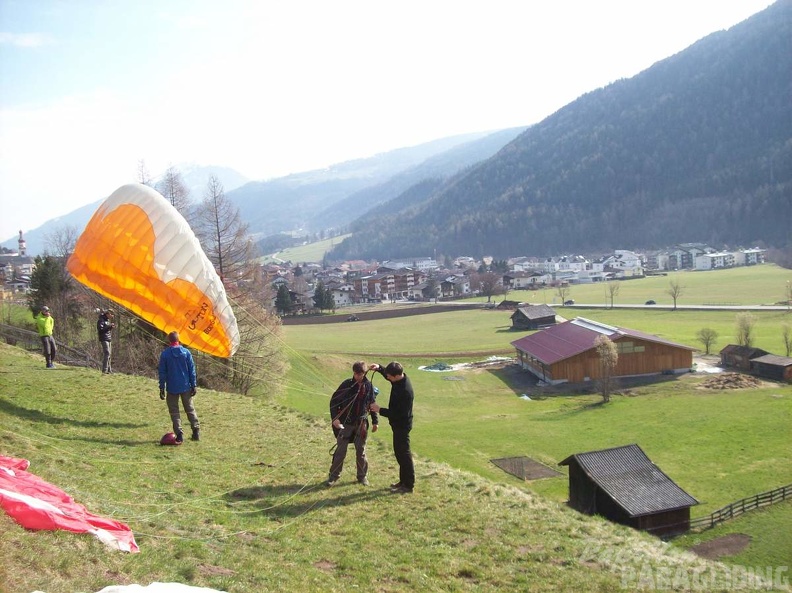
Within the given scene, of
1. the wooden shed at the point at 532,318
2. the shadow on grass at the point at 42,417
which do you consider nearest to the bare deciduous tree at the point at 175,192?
the shadow on grass at the point at 42,417

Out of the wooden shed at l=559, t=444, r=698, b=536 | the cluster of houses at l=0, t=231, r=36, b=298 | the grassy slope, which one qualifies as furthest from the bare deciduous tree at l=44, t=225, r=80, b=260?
the wooden shed at l=559, t=444, r=698, b=536

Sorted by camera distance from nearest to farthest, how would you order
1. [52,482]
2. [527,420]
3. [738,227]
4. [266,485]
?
[52,482] < [266,485] < [527,420] < [738,227]

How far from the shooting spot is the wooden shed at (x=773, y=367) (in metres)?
41.6

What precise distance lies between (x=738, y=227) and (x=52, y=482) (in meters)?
212

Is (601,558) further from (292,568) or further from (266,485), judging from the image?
(266,485)

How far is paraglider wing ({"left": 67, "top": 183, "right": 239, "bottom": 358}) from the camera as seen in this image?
12.4m

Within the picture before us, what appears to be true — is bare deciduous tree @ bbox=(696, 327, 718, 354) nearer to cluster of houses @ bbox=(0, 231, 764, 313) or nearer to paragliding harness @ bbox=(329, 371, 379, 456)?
paragliding harness @ bbox=(329, 371, 379, 456)

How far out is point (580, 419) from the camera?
3428 centimetres

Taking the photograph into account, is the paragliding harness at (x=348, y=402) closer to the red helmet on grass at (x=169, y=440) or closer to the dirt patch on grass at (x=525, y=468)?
the red helmet on grass at (x=169, y=440)

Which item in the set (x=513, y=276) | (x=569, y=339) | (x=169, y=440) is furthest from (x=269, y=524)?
(x=513, y=276)

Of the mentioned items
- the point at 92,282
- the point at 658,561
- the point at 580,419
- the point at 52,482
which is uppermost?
the point at 92,282

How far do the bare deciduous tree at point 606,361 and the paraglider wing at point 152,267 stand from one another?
32.3m

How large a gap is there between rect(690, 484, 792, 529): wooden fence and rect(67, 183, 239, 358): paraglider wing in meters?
16.8

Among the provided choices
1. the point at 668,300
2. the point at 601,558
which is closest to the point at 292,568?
the point at 601,558
